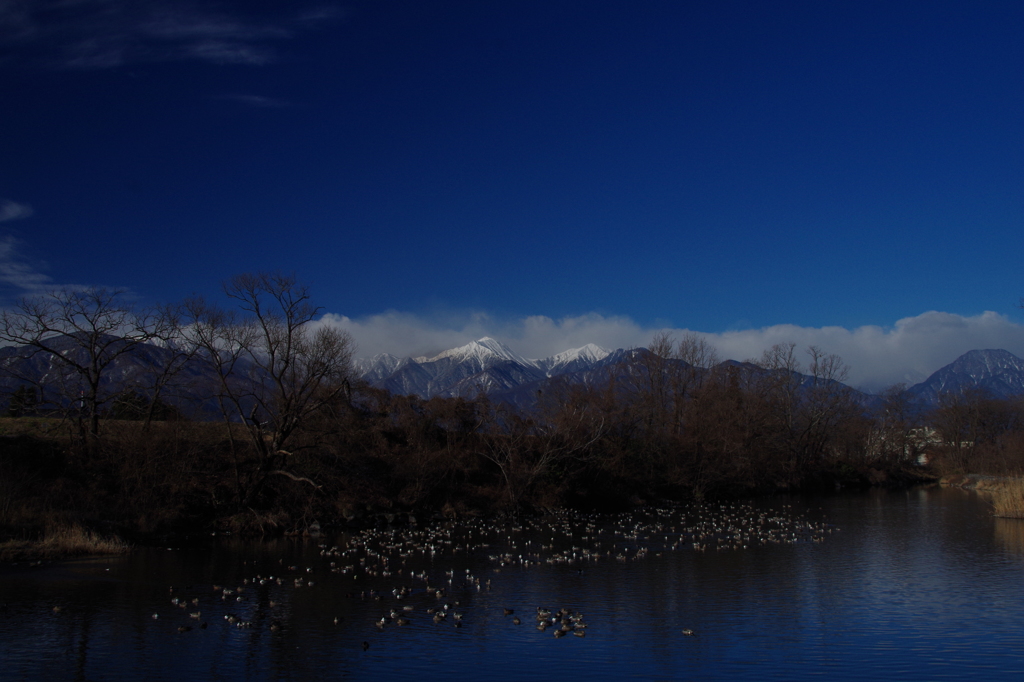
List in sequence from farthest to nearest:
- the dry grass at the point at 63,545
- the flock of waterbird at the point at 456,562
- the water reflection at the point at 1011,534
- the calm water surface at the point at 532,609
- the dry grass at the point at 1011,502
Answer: the dry grass at the point at 1011,502
the water reflection at the point at 1011,534
the dry grass at the point at 63,545
the flock of waterbird at the point at 456,562
the calm water surface at the point at 532,609

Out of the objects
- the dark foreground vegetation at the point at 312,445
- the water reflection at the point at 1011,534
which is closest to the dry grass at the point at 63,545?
the dark foreground vegetation at the point at 312,445

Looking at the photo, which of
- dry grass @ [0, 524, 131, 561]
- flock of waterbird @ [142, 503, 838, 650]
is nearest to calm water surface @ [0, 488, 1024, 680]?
flock of waterbird @ [142, 503, 838, 650]

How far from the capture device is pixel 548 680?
12.3 metres

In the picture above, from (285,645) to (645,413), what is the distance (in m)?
44.7

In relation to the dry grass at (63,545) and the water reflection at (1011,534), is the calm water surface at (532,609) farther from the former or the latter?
the dry grass at (63,545)

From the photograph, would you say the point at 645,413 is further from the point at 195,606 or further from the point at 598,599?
the point at 195,606

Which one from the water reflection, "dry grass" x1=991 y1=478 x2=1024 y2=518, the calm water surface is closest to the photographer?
the calm water surface

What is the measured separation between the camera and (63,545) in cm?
2448

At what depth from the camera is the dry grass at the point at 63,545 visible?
23391 mm

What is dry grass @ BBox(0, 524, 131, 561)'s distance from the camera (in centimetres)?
2339

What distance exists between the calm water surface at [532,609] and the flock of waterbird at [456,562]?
124 millimetres

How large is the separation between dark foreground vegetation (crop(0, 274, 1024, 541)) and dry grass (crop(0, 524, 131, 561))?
1.59ft

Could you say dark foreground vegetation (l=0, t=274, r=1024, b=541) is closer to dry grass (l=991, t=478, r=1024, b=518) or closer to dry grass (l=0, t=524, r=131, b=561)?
dry grass (l=0, t=524, r=131, b=561)

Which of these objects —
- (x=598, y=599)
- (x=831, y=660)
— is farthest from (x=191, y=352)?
(x=831, y=660)
